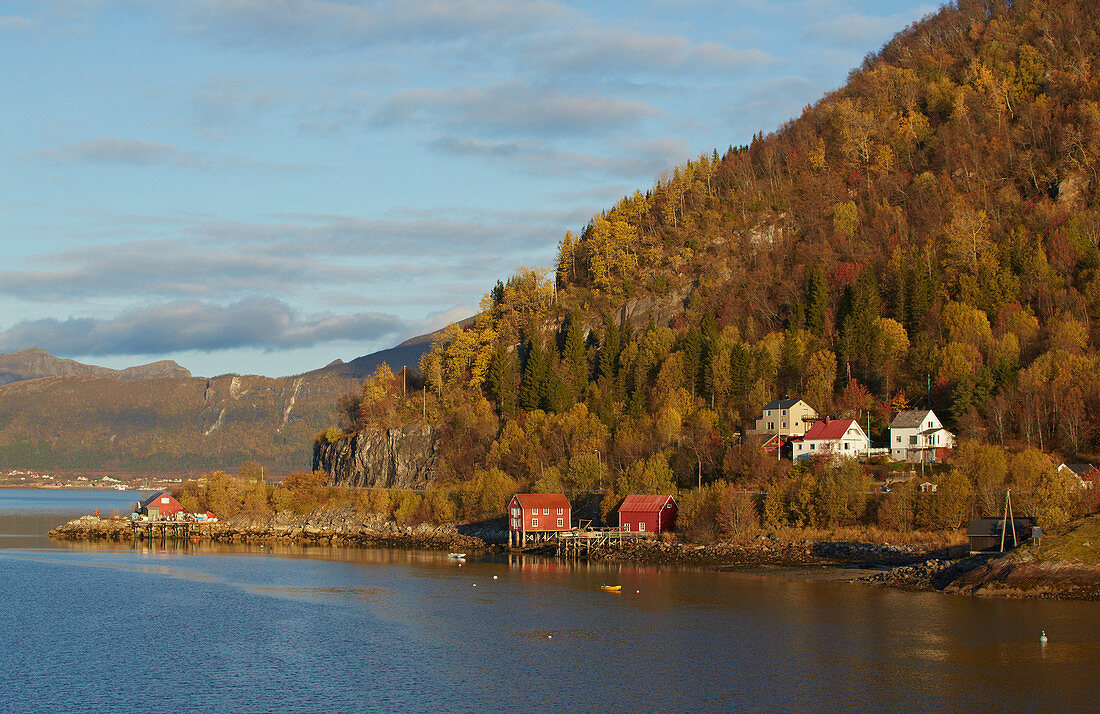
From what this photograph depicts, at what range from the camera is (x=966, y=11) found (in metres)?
154

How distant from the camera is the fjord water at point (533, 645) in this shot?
35.9 m

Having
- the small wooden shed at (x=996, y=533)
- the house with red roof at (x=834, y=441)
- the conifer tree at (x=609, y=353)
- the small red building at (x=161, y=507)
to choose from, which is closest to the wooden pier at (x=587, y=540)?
the house with red roof at (x=834, y=441)

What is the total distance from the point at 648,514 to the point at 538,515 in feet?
35.0

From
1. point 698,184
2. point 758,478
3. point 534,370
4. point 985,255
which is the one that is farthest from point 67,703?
point 698,184

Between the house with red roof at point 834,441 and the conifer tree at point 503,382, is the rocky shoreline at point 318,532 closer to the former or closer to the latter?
the conifer tree at point 503,382

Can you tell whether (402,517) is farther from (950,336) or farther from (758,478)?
(950,336)

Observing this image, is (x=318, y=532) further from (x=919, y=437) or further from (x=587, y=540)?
(x=919, y=437)

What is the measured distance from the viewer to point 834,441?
84.3m

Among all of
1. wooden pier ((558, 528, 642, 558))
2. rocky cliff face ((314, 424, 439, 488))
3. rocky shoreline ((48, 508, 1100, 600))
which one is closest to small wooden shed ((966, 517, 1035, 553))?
rocky shoreline ((48, 508, 1100, 600))

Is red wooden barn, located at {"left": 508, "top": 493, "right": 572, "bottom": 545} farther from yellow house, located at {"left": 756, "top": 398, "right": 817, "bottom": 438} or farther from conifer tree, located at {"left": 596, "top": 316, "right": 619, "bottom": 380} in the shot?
conifer tree, located at {"left": 596, "top": 316, "right": 619, "bottom": 380}

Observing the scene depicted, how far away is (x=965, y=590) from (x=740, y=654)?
67.6ft

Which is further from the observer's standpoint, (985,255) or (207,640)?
(985,255)

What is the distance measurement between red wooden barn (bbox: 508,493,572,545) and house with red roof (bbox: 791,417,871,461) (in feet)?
→ 71.0

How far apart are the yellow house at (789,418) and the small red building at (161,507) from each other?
70.6 metres
